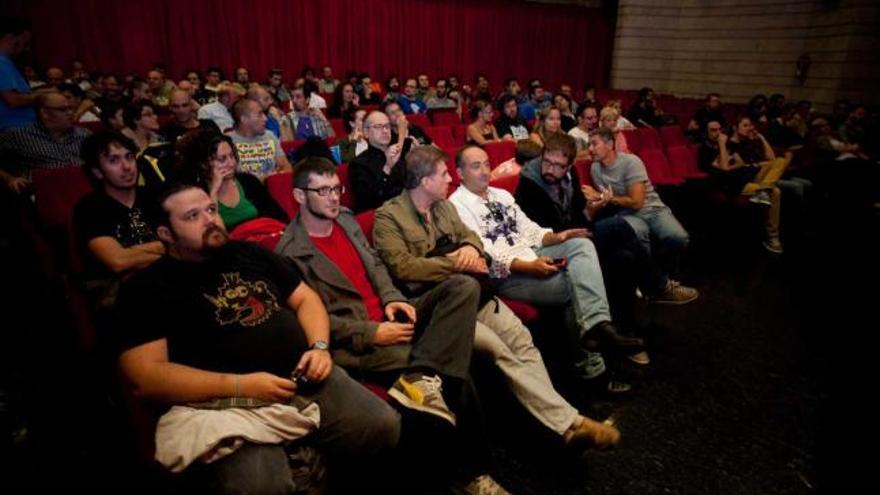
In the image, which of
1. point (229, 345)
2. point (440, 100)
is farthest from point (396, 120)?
point (440, 100)

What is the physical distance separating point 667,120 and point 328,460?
7639mm

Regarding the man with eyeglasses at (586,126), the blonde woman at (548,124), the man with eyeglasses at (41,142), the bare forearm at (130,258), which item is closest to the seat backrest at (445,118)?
the blonde woman at (548,124)

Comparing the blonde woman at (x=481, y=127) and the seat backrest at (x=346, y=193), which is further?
the blonde woman at (x=481, y=127)

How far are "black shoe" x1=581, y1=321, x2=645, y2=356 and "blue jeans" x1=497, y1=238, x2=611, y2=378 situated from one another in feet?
0.10

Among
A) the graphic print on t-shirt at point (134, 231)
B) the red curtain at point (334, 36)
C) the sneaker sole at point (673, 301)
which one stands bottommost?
the sneaker sole at point (673, 301)

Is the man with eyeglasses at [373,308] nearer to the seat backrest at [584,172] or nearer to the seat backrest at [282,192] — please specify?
the seat backrest at [282,192]

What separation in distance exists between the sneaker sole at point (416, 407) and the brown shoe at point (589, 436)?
0.55 m

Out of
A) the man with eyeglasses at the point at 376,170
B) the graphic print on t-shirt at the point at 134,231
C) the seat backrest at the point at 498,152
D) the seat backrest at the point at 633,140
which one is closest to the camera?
the graphic print on t-shirt at the point at 134,231

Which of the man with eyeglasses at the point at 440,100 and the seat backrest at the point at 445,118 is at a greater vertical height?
the man with eyeglasses at the point at 440,100

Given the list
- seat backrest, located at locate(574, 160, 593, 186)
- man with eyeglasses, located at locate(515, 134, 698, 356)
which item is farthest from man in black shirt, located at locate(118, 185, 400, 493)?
seat backrest, located at locate(574, 160, 593, 186)

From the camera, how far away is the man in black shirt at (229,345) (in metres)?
1.33

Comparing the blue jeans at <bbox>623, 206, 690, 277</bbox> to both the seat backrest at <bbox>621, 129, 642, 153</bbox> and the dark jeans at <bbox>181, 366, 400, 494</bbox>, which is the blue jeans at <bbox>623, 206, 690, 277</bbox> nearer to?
the seat backrest at <bbox>621, 129, 642, 153</bbox>

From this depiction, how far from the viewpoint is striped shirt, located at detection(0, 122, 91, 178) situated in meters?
3.14

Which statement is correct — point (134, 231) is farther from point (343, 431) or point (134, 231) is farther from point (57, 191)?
point (343, 431)
